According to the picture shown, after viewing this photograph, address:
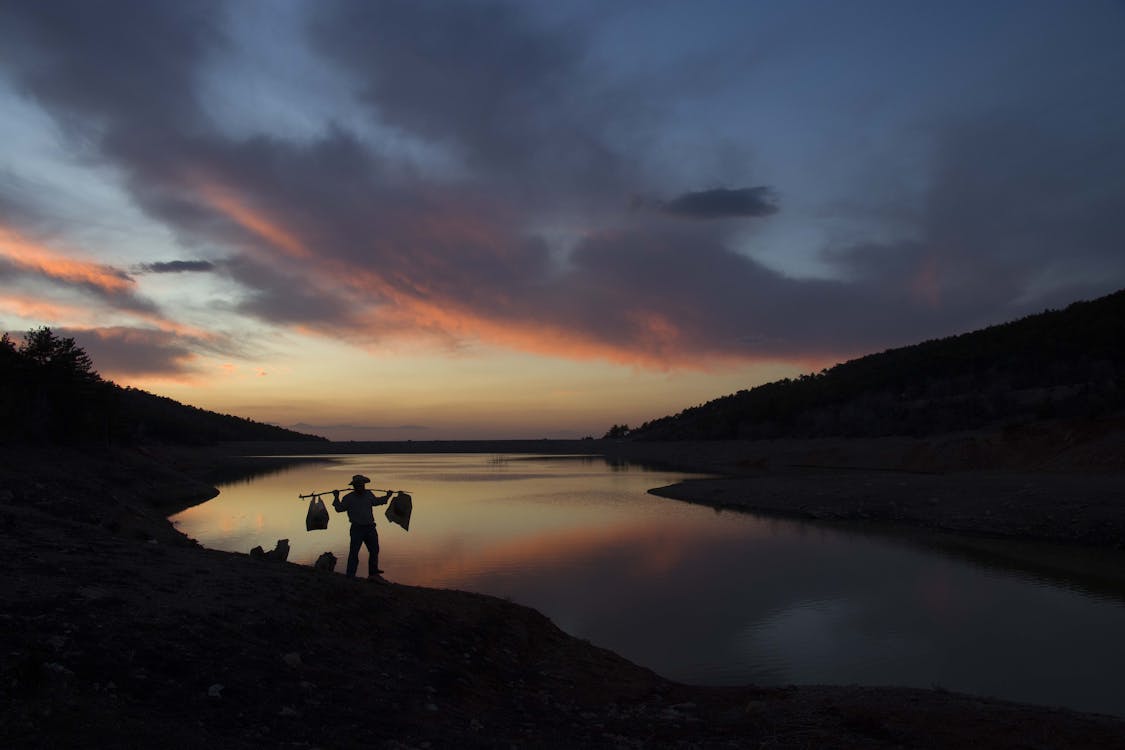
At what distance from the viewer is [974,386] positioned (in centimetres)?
8219

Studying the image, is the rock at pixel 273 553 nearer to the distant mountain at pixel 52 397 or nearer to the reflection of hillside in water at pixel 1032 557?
the reflection of hillside in water at pixel 1032 557

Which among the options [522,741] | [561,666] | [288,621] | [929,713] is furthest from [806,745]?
[288,621]

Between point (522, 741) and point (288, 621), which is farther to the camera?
point (288, 621)

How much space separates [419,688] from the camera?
963cm

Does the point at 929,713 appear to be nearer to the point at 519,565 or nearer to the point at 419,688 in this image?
the point at 419,688

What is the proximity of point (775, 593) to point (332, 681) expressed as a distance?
1435 cm

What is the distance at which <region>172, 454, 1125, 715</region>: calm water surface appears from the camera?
13.7 m

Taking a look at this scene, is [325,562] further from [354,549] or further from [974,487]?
[974,487]

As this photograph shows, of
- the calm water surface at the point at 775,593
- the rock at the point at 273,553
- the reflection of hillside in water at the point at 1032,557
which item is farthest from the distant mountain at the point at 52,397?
the reflection of hillside in water at the point at 1032,557

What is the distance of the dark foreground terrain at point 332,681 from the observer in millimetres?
6766

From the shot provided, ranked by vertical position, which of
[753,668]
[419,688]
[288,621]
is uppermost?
[288,621]

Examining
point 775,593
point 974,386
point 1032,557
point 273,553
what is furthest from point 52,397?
point 974,386

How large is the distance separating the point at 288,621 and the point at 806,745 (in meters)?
7.11

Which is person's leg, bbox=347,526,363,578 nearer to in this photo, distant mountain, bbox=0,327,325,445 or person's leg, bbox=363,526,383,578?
person's leg, bbox=363,526,383,578
